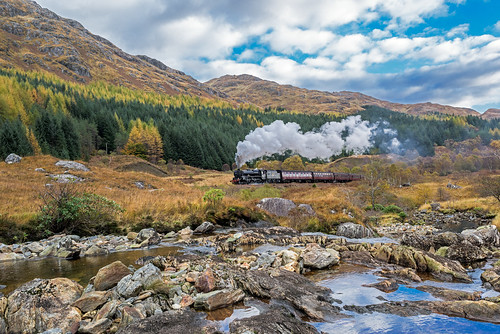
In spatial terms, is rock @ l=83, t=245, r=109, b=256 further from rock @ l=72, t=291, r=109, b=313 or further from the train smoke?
the train smoke

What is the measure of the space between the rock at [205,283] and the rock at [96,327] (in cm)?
278

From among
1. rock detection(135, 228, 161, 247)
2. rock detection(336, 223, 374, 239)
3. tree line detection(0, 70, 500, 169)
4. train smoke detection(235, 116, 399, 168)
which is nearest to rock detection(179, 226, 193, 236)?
rock detection(135, 228, 161, 247)

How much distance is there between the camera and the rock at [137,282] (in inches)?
307

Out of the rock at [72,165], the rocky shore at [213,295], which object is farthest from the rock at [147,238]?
the rock at [72,165]

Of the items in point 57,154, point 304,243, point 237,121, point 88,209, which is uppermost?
point 237,121

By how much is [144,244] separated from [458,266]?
14.9 meters

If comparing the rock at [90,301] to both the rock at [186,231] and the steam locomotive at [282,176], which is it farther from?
the steam locomotive at [282,176]

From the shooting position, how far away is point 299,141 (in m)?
103

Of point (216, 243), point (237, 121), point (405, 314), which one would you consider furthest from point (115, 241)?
point (237, 121)

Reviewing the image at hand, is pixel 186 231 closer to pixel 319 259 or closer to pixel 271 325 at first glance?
pixel 319 259

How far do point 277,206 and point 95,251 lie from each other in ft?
52.4

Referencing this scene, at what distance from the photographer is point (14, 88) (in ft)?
361

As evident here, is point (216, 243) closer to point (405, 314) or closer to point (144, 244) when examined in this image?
point (144, 244)

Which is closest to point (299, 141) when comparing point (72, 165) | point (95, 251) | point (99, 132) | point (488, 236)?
point (72, 165)
